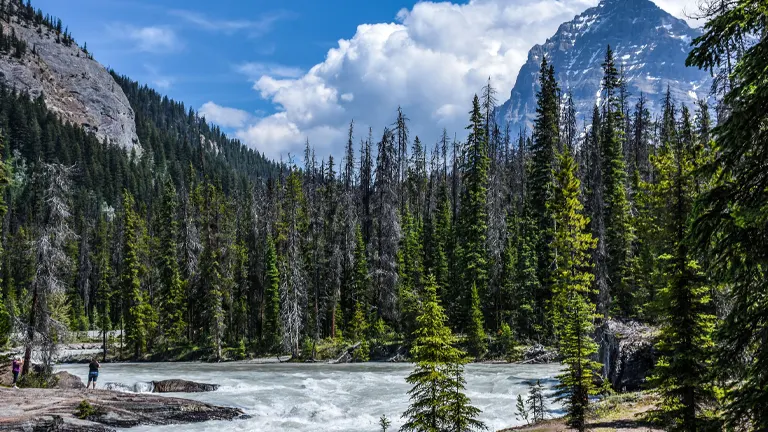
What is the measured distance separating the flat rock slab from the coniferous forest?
23.3ft

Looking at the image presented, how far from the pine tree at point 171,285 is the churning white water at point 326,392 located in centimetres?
1570

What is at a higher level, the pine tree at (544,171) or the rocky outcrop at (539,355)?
the pine tree at (544,171)

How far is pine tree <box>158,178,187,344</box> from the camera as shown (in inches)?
2388

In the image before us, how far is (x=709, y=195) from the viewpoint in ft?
26.2

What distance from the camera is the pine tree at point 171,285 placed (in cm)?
6066

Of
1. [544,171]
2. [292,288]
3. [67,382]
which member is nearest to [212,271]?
[292,288]

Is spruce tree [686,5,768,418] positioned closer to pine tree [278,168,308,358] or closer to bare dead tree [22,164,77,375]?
bare dead tree [22,164,77,375]

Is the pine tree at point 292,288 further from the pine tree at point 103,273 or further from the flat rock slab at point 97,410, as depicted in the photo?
the pine tree at point 103,273

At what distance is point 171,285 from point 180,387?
101ft

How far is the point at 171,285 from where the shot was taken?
60.7m

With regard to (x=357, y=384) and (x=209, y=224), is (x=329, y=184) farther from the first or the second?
(x=357, y=384)

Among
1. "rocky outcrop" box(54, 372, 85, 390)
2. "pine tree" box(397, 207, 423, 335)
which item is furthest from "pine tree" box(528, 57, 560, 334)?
"rocky outcrop" box(54, 372, 85, 390)

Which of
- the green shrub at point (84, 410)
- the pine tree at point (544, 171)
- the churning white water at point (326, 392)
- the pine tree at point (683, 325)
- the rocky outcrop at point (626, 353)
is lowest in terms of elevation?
the churning white water at point (326, 392)

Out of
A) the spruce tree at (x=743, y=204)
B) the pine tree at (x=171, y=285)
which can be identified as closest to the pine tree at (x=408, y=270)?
the pine tree at (x=171, y=285)
